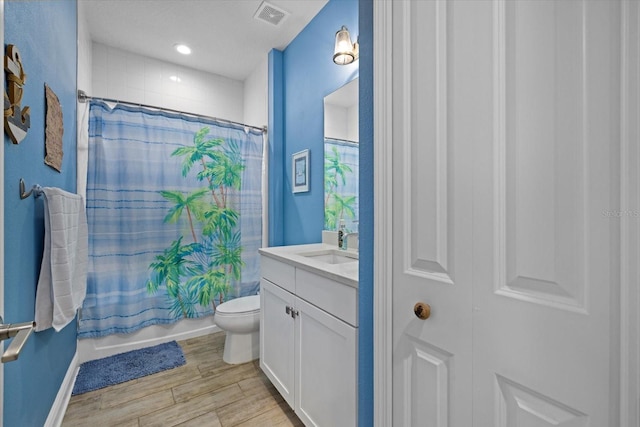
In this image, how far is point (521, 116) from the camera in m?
0.64

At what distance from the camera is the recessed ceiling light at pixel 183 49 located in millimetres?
2638

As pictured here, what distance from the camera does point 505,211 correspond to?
2.19 feet

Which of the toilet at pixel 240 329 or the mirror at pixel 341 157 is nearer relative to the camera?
the mirror at pixel 341 157

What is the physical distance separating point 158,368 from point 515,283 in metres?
2.28

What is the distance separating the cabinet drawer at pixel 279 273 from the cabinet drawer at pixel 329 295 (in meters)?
0.06

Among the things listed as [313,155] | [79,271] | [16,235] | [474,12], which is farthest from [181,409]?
[474,12]

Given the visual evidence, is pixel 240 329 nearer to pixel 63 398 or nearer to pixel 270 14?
pixel 63 398

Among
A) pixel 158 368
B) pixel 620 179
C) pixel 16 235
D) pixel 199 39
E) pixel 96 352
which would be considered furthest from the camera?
pixel 199 39

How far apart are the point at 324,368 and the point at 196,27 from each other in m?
2.64

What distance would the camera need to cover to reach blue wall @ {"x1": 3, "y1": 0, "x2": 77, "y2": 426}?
3.26 ft

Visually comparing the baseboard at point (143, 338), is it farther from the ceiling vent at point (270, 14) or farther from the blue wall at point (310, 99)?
the ceiling vent at point (270, 14)

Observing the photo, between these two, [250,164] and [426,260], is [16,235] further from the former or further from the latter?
[250,164]

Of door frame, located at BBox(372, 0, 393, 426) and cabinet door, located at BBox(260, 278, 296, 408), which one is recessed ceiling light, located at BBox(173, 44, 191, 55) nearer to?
cabinet door, located at BBox(260, 278, 296, 408)

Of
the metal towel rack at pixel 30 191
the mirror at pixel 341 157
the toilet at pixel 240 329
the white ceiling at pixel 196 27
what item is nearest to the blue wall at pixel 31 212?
the metal towel rack at pixel 30 191
